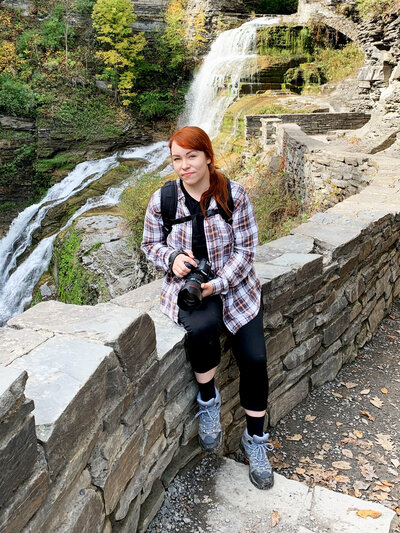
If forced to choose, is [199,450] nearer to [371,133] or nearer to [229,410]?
[229,410]

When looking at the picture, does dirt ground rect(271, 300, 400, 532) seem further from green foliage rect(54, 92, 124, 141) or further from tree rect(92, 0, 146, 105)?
tree rect(92, 0, 146, 105)

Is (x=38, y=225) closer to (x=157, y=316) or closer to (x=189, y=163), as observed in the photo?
(x=157, y=316)

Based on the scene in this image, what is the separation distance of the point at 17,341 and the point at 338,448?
2.49 m

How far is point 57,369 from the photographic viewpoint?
1546 mm

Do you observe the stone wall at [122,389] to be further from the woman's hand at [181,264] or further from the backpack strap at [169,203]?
the backpack strap at [169,203]

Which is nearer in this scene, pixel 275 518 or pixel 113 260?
pixel 275 518

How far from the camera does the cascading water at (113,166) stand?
12.4 meters

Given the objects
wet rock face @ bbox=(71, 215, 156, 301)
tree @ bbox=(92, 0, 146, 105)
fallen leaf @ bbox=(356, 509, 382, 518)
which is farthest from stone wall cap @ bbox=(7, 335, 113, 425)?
tree @ bbox=(92, 0, 146, 105)

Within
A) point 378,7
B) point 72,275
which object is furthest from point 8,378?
point 378,7

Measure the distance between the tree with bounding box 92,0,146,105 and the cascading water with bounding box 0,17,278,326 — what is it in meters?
2.91

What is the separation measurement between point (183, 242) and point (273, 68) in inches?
712

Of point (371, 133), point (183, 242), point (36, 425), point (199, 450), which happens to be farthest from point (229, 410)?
point (371, 133)

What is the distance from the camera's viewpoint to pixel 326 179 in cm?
859

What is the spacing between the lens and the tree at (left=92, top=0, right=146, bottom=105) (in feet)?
62.3
